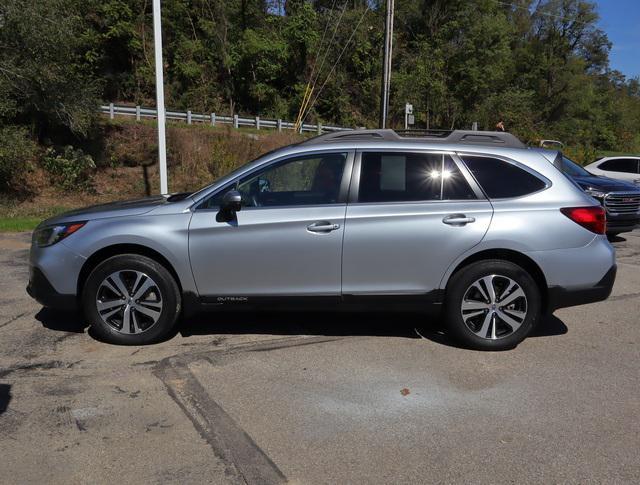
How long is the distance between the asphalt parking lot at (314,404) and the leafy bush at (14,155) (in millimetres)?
10311

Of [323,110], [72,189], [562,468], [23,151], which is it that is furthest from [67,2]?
[323,110]

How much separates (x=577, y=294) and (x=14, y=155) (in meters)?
14.2

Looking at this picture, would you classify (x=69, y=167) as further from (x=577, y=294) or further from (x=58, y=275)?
(x=577, y=294)

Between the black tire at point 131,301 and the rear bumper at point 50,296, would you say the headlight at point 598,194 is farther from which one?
the rear bumper at point 50,296

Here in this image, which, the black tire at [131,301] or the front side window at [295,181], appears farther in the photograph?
the front side window at [295,181]

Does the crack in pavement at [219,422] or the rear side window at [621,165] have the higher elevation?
the rear side window at [621,165]

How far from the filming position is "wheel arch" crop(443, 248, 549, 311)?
15.5 ft

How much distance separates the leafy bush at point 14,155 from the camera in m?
14.2

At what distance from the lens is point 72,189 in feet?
56.6

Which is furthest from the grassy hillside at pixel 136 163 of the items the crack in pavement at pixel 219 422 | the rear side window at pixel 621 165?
the crack in pavement at pixel 219 422

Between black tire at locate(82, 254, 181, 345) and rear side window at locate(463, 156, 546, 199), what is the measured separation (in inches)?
108

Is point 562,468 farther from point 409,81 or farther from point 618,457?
point 409,81

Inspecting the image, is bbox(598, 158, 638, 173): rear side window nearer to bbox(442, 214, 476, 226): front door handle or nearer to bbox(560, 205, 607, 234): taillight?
bbox(560, 205, 607, 234): taillight

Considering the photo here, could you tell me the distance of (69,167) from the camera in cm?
1728
